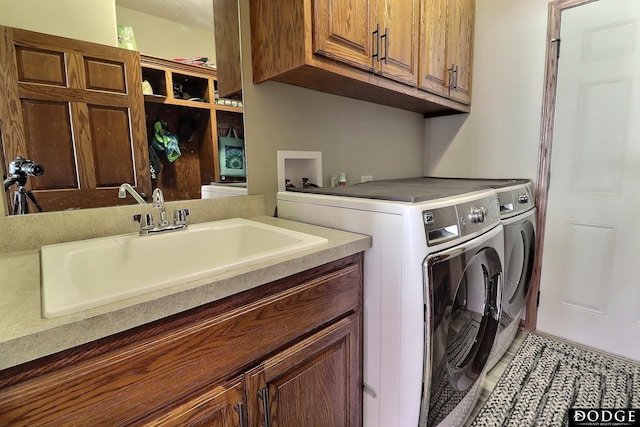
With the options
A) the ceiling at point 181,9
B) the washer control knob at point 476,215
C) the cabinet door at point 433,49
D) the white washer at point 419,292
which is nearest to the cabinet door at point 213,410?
the white washer at point 419,292

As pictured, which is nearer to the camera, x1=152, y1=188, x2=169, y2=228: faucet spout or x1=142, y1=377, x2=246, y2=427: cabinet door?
x1=142, y1=377, x2=246, y2=427: cabinet door

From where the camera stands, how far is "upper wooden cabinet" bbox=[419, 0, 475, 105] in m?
1.64

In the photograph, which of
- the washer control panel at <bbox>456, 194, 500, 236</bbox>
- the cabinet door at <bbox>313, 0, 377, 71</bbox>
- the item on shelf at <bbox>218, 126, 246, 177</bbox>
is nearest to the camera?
the washer control panel at <bbox>456, 194, 500, 236</bbox>

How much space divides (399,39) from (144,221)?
54.2 inches

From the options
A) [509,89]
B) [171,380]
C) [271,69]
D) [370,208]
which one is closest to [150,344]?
[171,380]

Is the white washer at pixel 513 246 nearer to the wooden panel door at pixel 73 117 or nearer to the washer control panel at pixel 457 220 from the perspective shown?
the washer control panel at pixel 457 220

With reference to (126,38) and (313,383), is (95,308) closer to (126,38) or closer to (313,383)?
(313,383)

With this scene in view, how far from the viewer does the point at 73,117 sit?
1.01 m

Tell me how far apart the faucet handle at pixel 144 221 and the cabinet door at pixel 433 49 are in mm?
1447

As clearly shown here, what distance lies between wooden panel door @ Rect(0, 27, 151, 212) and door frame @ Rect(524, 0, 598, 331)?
2.19 metres

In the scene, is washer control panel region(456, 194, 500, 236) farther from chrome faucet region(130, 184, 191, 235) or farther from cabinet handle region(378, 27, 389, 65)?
chrome faucet region(130, 184, 191, 235)

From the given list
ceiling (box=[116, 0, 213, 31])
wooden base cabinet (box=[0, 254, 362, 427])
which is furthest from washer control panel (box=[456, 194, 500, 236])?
ceiling (box=[116, 0, 213, 31])

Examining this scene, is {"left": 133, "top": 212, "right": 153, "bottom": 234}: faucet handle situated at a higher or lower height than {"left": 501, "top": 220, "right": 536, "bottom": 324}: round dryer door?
higher

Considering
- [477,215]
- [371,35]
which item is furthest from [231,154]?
[477,215]
